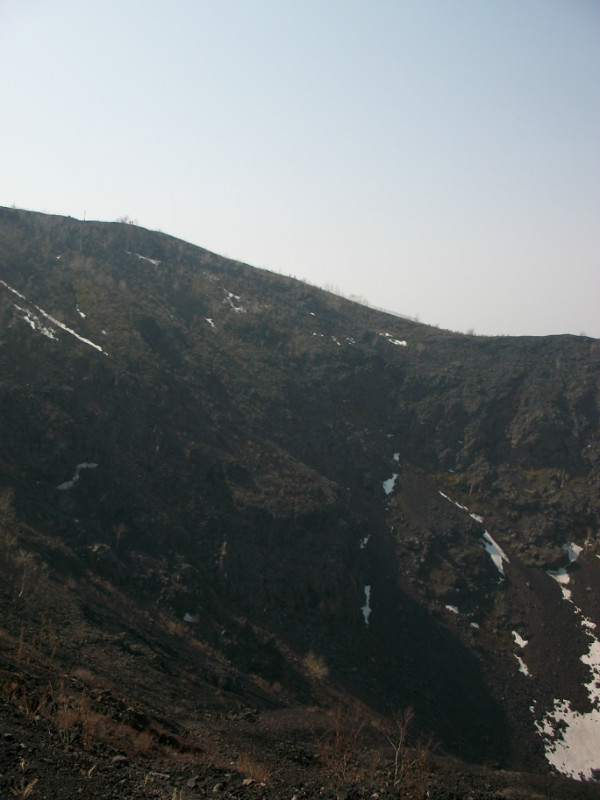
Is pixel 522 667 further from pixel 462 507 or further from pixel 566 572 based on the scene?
pixel 462 507

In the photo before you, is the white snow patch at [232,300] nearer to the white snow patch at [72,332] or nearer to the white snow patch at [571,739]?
the white snow patch at [72,332]

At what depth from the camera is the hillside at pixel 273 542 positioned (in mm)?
13094

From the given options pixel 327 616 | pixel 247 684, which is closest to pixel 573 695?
pixel 327 616

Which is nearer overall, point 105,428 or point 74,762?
point 74,762

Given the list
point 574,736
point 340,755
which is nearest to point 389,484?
point 574,736

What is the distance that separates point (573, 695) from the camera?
83.3 feet

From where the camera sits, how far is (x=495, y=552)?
111 feet

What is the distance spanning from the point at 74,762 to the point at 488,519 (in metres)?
33.3

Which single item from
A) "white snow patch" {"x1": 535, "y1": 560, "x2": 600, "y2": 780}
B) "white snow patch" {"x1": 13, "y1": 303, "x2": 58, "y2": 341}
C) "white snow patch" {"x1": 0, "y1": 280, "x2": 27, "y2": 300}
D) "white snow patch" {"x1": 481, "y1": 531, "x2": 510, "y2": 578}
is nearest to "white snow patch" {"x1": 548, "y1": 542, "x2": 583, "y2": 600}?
"white snow patch" {"x1": 481, "y1": 531, "x2": 510, "y2": 578}

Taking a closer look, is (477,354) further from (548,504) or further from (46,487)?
(46,487)

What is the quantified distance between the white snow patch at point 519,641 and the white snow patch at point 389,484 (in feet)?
38.2

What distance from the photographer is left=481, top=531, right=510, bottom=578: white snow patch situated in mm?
32750

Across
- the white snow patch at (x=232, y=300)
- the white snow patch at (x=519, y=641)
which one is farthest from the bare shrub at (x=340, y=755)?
the white snow patch at (x=232, y=300)

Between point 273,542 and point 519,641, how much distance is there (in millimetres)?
14400
